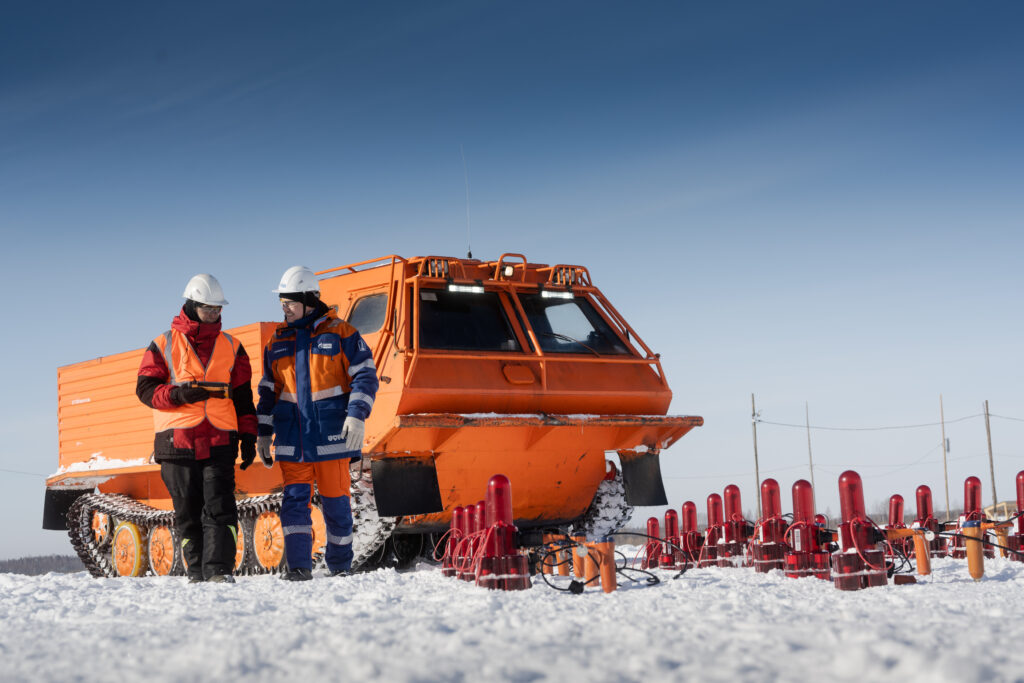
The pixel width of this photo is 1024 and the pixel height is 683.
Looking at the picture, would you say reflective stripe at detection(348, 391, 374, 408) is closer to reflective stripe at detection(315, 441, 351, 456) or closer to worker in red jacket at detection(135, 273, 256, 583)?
reflective stripe at detection(315, 441, 351, 456)

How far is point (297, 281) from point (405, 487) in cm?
208

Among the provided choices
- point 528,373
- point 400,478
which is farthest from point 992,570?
point 400,478

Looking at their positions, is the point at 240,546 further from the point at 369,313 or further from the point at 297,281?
the point at 297,281

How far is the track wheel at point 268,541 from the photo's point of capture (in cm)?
935

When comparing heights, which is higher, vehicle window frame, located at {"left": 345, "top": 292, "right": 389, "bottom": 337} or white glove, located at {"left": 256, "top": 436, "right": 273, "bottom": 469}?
vehicle window frame, located at {"left": 345, "top": 292, "right": 389, "bottom": 337}

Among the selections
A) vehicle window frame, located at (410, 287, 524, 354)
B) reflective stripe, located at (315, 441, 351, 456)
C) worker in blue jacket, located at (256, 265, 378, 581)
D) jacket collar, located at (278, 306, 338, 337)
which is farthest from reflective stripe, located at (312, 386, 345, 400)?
vehicle window frame, located at (410, 287, 524, 354)

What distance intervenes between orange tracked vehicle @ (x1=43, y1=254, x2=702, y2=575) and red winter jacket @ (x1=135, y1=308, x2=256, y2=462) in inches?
55.5

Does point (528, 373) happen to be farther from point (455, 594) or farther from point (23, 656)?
point (23, 656)

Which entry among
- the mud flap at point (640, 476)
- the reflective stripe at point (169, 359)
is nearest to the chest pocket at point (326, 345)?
the reflective stripe at point (169, 359)

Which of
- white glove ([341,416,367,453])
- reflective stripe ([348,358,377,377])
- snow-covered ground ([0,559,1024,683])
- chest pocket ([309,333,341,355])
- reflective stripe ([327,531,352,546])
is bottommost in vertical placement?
snow-covered ground ([0,559,1024,683])

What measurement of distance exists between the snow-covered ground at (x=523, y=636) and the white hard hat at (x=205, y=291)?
82.8 inches

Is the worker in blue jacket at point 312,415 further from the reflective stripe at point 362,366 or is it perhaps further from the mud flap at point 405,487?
the mud flap at point 405,487

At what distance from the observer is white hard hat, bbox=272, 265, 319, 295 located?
716 centimetres

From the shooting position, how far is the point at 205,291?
6.79m
